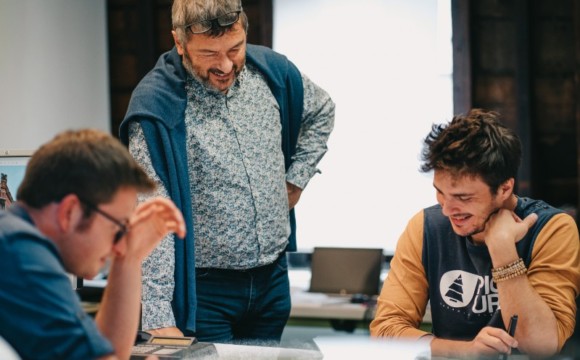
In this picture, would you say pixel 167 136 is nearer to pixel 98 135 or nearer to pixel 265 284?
pixel 265 284

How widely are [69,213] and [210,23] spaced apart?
112cm

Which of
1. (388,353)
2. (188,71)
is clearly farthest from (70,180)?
(188,71)

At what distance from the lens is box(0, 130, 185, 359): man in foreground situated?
1289mm

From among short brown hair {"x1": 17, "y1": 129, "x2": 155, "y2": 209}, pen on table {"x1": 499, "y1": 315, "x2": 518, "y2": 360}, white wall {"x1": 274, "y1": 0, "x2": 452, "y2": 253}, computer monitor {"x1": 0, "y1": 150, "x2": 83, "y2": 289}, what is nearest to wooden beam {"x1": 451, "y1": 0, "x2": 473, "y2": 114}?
white wall {"x1": 274, "y1": 0, "x2": 452, "y2": 253}

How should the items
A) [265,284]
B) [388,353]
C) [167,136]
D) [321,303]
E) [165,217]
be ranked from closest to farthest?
[165,217] → [388,353] → [167,136] → [265,284] → [321,303]

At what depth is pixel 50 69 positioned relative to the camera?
5.27m

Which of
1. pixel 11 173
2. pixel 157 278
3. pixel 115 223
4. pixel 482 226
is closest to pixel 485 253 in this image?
pixel 482 226

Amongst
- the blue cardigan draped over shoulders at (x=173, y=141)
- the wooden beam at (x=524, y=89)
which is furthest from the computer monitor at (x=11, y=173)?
the wooden beam at (x=524, y=89)

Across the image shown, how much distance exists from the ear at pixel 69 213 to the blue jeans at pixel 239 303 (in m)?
1.07

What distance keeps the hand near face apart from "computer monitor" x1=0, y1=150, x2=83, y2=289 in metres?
1.41

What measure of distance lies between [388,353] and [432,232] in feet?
2.50

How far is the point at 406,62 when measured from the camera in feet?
18.2

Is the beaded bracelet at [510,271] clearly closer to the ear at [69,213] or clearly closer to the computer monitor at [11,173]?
the ear at [69,213]

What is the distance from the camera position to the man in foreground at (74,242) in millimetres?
1289
